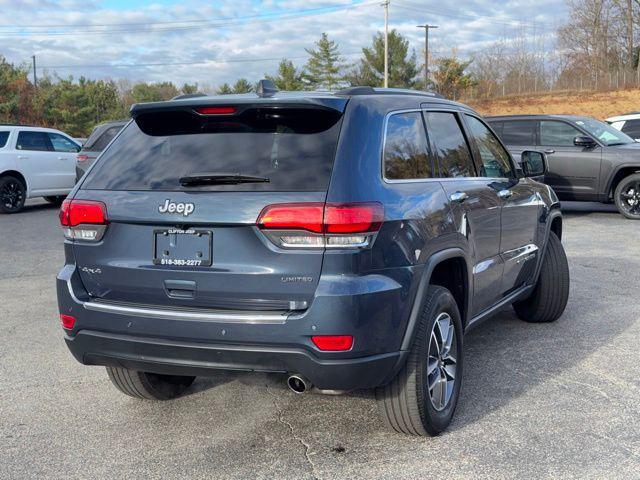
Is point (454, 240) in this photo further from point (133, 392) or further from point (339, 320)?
point (133, 392)

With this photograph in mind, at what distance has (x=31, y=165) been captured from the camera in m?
15.4

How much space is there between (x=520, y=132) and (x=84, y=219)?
10969 millimetres

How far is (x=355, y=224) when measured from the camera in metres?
3.15

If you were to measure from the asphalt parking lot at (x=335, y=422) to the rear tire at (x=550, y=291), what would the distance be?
0.13 meters

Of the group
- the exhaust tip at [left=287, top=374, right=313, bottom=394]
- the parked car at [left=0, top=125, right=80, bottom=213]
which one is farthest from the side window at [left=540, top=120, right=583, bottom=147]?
the exhaust tip at [left=287, top=374, right=313, bottom=394]

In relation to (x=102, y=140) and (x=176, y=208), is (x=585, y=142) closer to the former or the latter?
(x=102, y=140)

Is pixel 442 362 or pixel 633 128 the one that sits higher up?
pixel 633 128

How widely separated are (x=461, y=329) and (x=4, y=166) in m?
13.3

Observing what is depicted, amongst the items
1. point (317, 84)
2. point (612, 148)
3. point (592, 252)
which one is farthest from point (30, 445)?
point (317, 84)

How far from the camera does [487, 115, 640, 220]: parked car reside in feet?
40.7

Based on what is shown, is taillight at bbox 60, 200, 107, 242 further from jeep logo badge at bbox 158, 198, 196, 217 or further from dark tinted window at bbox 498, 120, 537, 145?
dark tinted window at bbox 498, 120, 537, 145

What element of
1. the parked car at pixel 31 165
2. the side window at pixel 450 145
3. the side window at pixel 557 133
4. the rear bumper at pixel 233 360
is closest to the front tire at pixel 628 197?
the side window at pixel 557 133

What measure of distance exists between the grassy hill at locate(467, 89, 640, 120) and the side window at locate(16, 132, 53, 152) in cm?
3362

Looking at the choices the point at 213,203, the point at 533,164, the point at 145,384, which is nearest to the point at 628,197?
the point at 533,164
